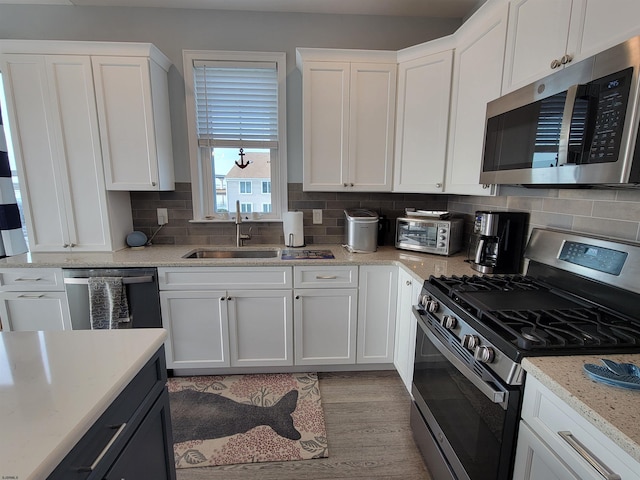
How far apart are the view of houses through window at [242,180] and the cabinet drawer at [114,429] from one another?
182cm

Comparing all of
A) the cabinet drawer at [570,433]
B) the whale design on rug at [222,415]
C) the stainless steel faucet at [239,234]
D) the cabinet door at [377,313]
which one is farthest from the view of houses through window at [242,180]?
the cabinet drawer at [570,433]

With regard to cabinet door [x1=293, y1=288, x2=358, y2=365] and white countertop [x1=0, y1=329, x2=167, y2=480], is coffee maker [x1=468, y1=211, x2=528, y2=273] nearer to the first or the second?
cabinet door [x1=293, y1=288, x2=358, y2=365]

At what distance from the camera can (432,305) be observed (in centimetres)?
150

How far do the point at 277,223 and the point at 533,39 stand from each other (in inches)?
81.6

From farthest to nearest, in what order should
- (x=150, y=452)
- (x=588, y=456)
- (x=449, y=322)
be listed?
(x=449, y=322) < (x=150, y=452) < (x=588, y=456)

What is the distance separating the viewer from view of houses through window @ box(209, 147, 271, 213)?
271 cm

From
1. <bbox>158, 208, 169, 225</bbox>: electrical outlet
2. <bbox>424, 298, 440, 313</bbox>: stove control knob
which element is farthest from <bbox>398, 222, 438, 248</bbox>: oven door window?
<bbox>158, 208, 169, 225</bbox>: electrical outlet

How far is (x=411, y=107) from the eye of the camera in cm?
229

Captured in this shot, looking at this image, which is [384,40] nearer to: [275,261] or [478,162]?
[478,162]

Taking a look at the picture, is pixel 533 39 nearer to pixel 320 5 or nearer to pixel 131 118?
pixel 320 5

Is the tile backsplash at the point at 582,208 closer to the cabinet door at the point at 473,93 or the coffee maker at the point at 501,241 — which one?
the coffee maker at the point at 501,241

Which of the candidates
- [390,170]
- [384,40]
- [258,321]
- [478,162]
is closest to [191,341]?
[258,321]

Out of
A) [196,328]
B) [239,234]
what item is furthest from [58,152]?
[196,328]

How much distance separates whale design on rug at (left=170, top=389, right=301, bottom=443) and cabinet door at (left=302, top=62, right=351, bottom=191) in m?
1.61
